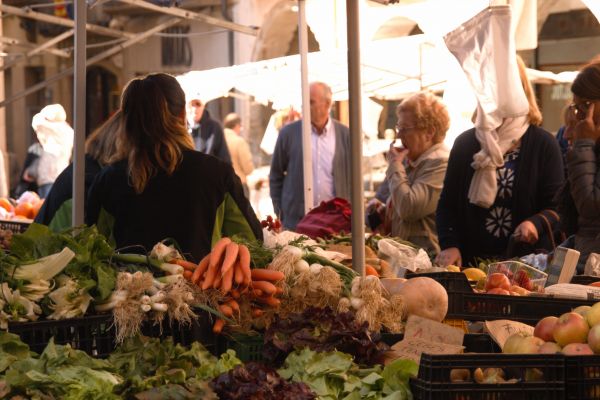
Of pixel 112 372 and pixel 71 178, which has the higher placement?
pixel 71 178

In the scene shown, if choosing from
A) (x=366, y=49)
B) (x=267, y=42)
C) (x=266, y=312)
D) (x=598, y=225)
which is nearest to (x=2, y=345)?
(x=266, y=312)

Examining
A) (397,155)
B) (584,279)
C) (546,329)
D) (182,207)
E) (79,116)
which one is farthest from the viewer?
(397,155)

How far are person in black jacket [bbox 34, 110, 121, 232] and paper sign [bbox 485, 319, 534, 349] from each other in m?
2.59

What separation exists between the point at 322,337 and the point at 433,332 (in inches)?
14.2

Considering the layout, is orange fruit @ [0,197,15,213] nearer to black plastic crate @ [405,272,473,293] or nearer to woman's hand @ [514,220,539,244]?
woman's hand @ [514,220,539,244]

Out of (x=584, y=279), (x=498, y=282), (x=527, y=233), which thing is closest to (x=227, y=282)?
(x=498, y=282)

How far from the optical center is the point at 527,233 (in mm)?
5746

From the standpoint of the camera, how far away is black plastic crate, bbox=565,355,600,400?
9.75 ft

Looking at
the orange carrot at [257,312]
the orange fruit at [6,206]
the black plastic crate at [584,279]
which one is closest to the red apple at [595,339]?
the orange carrot at [257,312]

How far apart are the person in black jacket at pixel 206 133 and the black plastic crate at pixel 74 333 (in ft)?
28.2

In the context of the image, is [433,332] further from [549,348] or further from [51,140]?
[51,140]

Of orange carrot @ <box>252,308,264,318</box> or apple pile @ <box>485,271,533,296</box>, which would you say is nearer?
orange carrot @ <box>252,308,264,318</box>

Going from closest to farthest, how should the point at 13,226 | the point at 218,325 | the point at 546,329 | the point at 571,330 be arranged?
the point at 571,330 < the point at 546,329 < the point at 218,325 < the point at 13,226

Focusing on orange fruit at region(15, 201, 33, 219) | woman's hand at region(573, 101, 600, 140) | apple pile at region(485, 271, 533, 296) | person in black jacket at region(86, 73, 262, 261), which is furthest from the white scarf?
orange fruit at region(15, 201, 33, 219)
